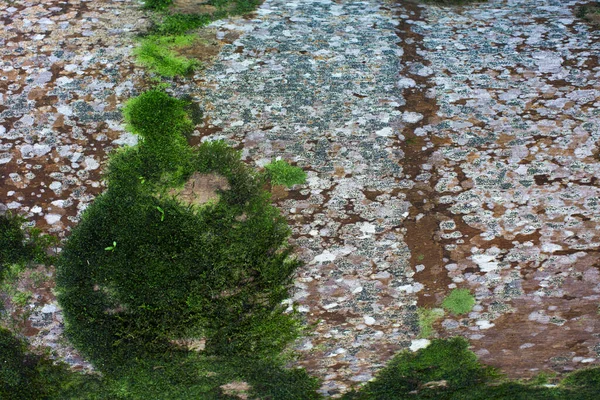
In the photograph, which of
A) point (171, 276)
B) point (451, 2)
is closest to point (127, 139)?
point (171, 276)

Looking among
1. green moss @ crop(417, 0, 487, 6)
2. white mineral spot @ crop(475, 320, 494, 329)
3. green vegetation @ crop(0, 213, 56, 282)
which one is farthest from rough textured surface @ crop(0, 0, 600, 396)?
green moss @ crop(417, 0, 487, 6)

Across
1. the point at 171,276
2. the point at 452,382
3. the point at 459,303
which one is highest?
the point at 171,276

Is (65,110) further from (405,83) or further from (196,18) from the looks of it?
(405,83)

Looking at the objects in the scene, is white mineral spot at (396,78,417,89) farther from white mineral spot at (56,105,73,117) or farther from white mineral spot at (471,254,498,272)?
white mineral spot at (56,105,73,117)

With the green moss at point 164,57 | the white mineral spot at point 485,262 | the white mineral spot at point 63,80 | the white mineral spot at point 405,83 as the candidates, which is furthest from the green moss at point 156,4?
the white mineral spot at point 485,262

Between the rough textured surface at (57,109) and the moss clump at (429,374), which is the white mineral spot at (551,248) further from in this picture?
the rough textured surface at (57,109)
